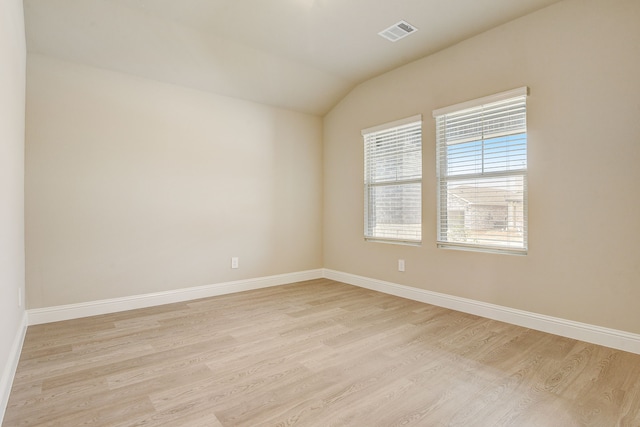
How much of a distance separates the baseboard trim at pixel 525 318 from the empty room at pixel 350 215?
0.7 inches

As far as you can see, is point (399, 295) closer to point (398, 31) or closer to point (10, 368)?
point (398, 31)

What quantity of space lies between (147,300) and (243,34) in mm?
2738

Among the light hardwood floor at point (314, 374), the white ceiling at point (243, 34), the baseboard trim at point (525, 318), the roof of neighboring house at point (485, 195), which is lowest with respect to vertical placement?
the light hardwood floor at point (314, 374)

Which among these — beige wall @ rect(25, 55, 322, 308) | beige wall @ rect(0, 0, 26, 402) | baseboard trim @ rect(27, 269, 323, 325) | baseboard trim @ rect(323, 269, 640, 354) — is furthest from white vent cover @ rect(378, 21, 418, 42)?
baseboard trim @ rect(27, 269, 323, 325)

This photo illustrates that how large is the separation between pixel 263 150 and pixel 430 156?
2.03 m

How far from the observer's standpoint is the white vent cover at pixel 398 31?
117 inches

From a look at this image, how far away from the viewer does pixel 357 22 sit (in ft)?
9.68

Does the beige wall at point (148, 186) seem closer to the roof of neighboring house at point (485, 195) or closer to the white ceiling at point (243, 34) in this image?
the white ceiling at point (243, 34)

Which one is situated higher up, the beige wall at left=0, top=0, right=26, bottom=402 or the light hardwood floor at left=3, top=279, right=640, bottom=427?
the beige wall at left=0, top=0, right=26, bottom=402

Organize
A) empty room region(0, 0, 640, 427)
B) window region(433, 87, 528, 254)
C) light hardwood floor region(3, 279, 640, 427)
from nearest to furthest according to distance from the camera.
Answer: light hardwood floor region(3, 279, 640, 427)
empty room region(0, 0, 640, 427)
window region(433, 87, 528, 254)

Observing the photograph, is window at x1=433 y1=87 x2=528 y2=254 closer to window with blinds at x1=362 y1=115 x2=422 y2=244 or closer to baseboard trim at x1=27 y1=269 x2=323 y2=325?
window with blinds at x1=362 y1=115 x2=422 y2=244

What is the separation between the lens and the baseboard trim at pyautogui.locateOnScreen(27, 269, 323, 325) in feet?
9.57

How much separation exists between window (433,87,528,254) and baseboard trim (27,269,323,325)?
2.17 m

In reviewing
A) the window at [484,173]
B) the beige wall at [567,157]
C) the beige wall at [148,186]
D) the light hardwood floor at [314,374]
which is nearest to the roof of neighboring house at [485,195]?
the window at [484,173]
